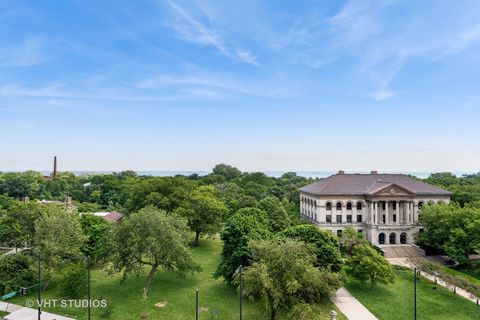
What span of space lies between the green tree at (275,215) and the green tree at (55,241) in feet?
90.0

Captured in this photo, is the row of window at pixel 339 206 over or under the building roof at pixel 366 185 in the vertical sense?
under

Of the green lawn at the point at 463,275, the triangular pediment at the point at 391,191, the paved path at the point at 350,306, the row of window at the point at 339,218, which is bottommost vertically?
the paved path at the point at 350,306

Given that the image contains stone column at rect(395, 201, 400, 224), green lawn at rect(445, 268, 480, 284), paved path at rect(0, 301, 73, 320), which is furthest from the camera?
stone column at rect(395, 201, 400, 224)

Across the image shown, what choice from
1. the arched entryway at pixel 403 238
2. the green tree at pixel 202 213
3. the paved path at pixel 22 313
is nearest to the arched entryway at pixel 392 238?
the arched entryway at pixel 403 238

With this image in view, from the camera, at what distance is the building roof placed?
57406 mm

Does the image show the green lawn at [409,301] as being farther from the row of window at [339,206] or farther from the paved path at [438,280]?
the row of window at [339,206]

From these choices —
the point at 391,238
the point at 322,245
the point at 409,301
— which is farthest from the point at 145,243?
the point at 391,238

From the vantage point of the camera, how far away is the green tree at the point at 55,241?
102 feet

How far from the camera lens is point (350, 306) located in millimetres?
29625

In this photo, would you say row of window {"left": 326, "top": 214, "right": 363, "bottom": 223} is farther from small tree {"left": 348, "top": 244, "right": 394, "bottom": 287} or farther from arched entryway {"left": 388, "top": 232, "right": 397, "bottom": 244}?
small tree {"left": 348, "top": 244, "right": 394, "bottom": 287}

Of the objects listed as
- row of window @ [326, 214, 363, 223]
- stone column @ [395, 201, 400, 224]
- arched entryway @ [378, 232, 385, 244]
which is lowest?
arched entryway @ [378, 232, 385, 244]

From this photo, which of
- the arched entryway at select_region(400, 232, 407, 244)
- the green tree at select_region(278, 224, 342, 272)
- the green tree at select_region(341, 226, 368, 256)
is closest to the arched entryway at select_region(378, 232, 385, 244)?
the arched entryway at select_region(400, 232, 407, 244)

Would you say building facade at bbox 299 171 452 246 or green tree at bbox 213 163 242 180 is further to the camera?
green tree at bbox 213 163 242 180

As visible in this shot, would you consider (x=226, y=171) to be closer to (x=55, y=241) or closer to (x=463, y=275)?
(x=463, y=275)
